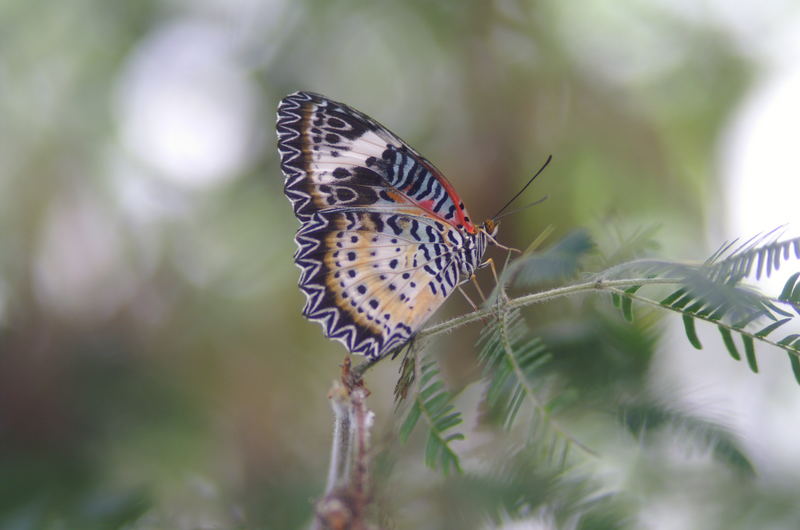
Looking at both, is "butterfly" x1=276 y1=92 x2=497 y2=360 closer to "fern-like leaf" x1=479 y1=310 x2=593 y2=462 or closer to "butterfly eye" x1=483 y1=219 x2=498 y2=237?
"butterfly eye" x1=483 y1=219 x2=498 y2=237

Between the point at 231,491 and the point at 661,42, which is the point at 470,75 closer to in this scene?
the point at 661,42

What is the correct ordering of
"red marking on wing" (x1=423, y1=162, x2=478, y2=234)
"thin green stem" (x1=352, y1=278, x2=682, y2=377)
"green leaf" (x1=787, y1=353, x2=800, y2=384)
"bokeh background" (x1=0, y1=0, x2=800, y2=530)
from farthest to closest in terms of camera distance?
"bokeh background" (x1=0, y1=0, x2=800, y2=530), "red marking on wing" (x1=423, y1=162, x2=478, y2=234), "thin green stem" (x1=352, y1=278, x2=682, y2=377), "green leaf" (x1=787, y1=353, x2=800, y2=384)

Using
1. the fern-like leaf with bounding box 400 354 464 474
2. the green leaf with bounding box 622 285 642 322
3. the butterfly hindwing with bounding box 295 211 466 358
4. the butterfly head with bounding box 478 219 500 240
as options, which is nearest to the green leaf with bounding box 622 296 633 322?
the green leaf with bounding box 622 285 642 322

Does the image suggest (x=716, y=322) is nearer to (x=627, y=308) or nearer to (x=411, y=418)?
(x=627, y=308)

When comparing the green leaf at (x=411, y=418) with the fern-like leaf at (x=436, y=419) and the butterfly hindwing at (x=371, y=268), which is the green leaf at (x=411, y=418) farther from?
the butterfly hindwing at (x=371, y=268)

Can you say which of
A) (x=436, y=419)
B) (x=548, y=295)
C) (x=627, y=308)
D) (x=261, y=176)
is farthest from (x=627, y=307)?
(x=261, y=176)
